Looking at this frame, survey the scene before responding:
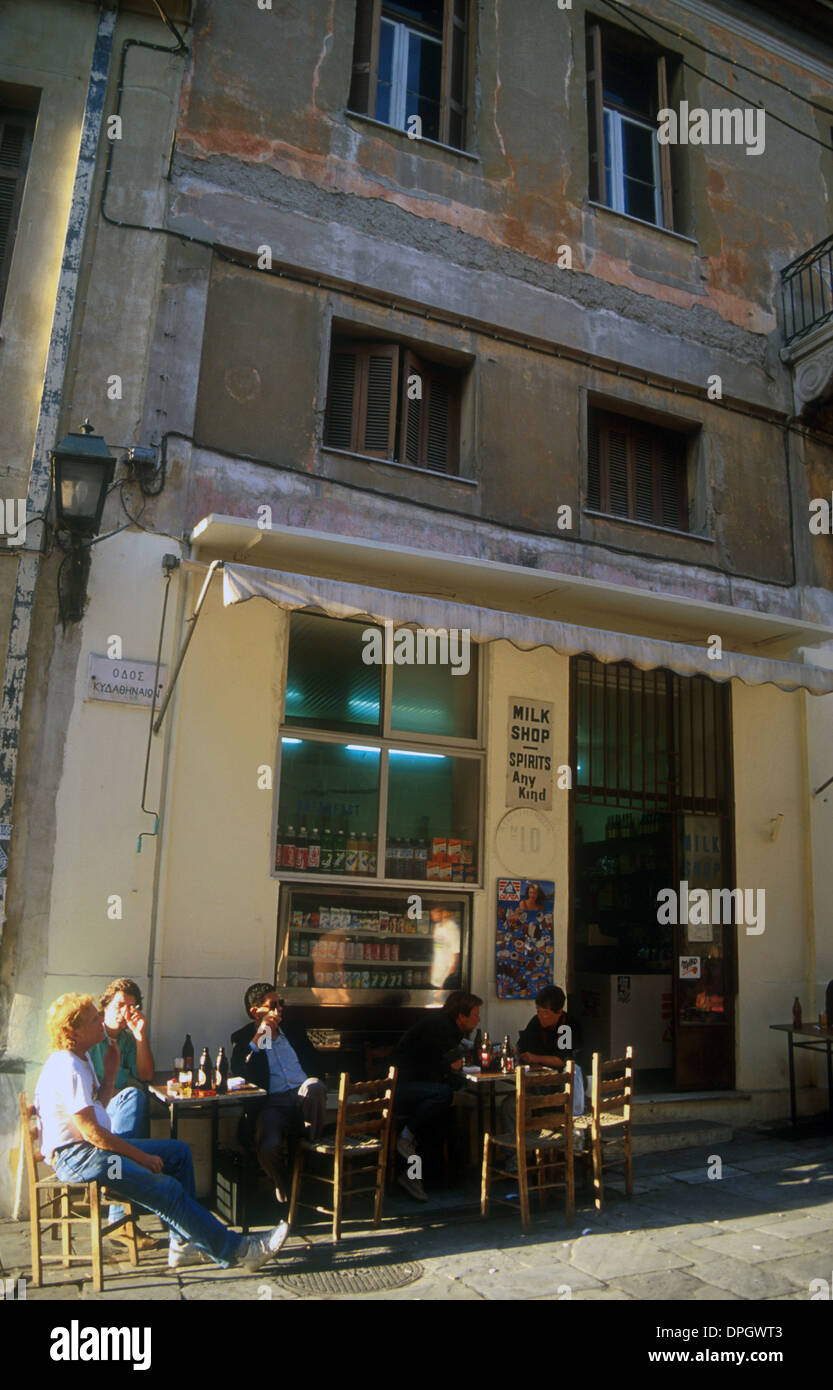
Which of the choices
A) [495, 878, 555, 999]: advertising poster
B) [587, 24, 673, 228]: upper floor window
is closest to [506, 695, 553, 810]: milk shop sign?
[495, 878, 555, 999]: advertising poster

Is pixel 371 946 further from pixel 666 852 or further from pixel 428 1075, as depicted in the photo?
pixel 666 852

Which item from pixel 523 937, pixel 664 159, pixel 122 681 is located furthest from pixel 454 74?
pixel 523 937

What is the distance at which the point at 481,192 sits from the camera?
9.79 meters

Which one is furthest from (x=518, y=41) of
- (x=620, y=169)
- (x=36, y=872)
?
(x=36, y=872)

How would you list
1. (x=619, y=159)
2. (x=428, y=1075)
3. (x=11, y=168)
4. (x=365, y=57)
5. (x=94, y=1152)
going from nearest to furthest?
(x=94, y=1152), (x=428, y=1075), (x=11, y=168), (x=365, y=57), (x=619, y=159)

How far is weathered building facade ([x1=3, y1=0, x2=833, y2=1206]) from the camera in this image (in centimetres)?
734

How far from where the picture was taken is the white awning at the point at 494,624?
21.7ft

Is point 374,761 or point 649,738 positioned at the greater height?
point 649,738

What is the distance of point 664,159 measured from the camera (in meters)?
11.3

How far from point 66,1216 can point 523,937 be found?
430cm

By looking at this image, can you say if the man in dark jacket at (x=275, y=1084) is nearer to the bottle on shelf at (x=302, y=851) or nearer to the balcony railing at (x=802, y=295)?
the bottle on shelf at (x=302, y=851)

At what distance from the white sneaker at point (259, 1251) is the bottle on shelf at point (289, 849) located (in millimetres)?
2884

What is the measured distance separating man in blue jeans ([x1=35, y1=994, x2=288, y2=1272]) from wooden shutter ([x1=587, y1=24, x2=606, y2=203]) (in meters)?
9.38

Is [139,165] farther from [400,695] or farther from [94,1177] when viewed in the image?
[94,1177]
